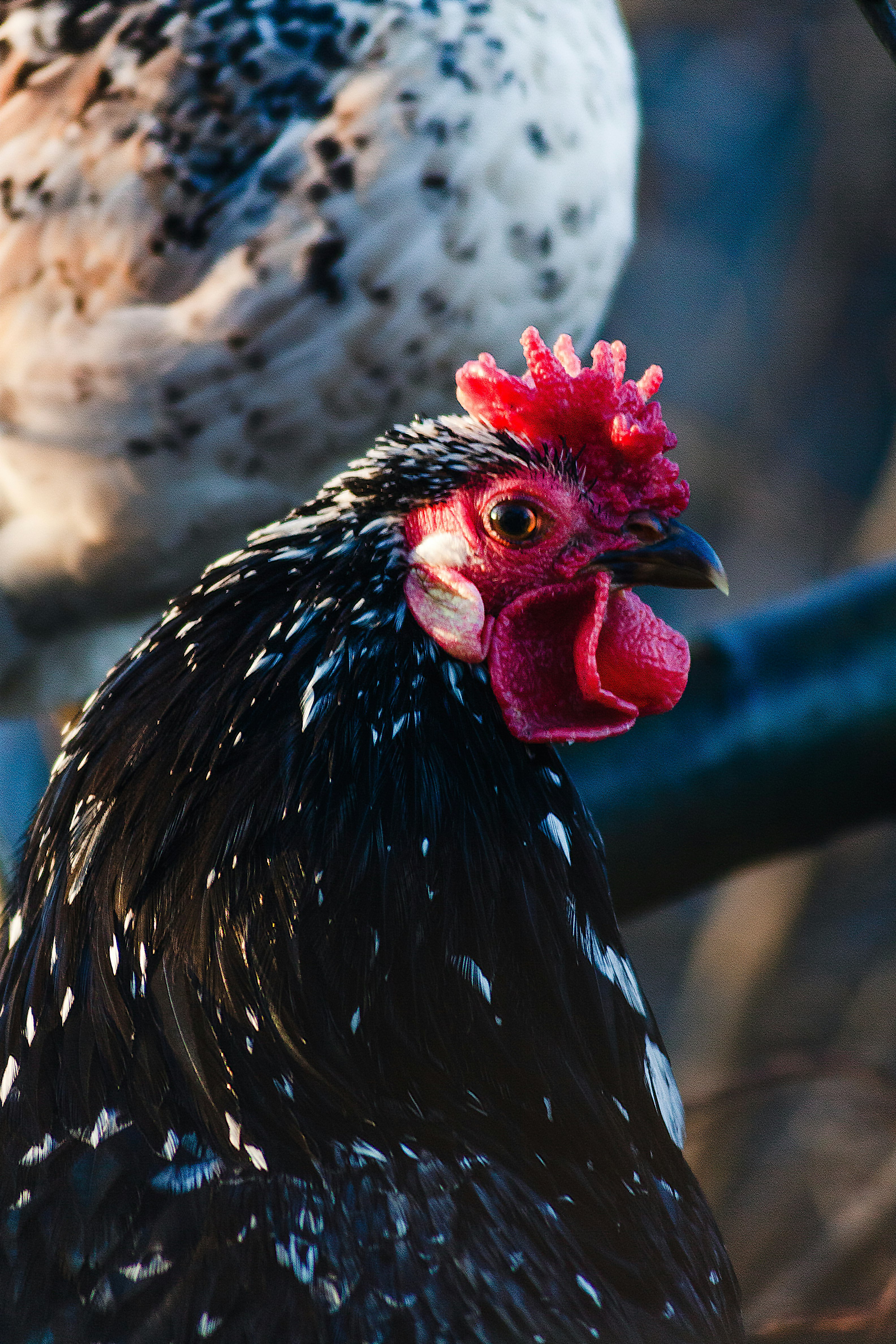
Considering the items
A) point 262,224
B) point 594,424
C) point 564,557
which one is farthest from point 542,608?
point 262,224

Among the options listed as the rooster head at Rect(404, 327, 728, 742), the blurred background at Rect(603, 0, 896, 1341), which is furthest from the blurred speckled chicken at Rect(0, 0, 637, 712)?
the blurred background at Rect(603, 0, 896, 1341)

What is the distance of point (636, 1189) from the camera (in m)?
1.30

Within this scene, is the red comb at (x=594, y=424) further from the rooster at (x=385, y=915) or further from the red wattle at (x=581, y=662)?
the red wattle at (x=581, y=662)

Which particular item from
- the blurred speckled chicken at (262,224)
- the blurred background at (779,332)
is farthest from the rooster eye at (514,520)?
the blurred background at (779,332)

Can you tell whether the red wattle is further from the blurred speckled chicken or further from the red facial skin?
the blurred speckled chicken

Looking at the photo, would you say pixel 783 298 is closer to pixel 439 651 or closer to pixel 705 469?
pixel 705 469

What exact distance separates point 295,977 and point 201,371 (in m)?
1.10

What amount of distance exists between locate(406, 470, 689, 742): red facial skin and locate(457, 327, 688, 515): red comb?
0.04 metres

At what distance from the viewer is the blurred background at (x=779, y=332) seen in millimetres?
4895

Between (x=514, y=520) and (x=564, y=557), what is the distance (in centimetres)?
6

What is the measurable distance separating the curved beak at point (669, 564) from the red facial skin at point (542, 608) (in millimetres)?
12

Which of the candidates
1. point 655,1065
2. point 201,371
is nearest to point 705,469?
point 201,371

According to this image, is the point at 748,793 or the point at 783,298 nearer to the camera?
the point at 748,793

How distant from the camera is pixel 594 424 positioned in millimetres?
1341
